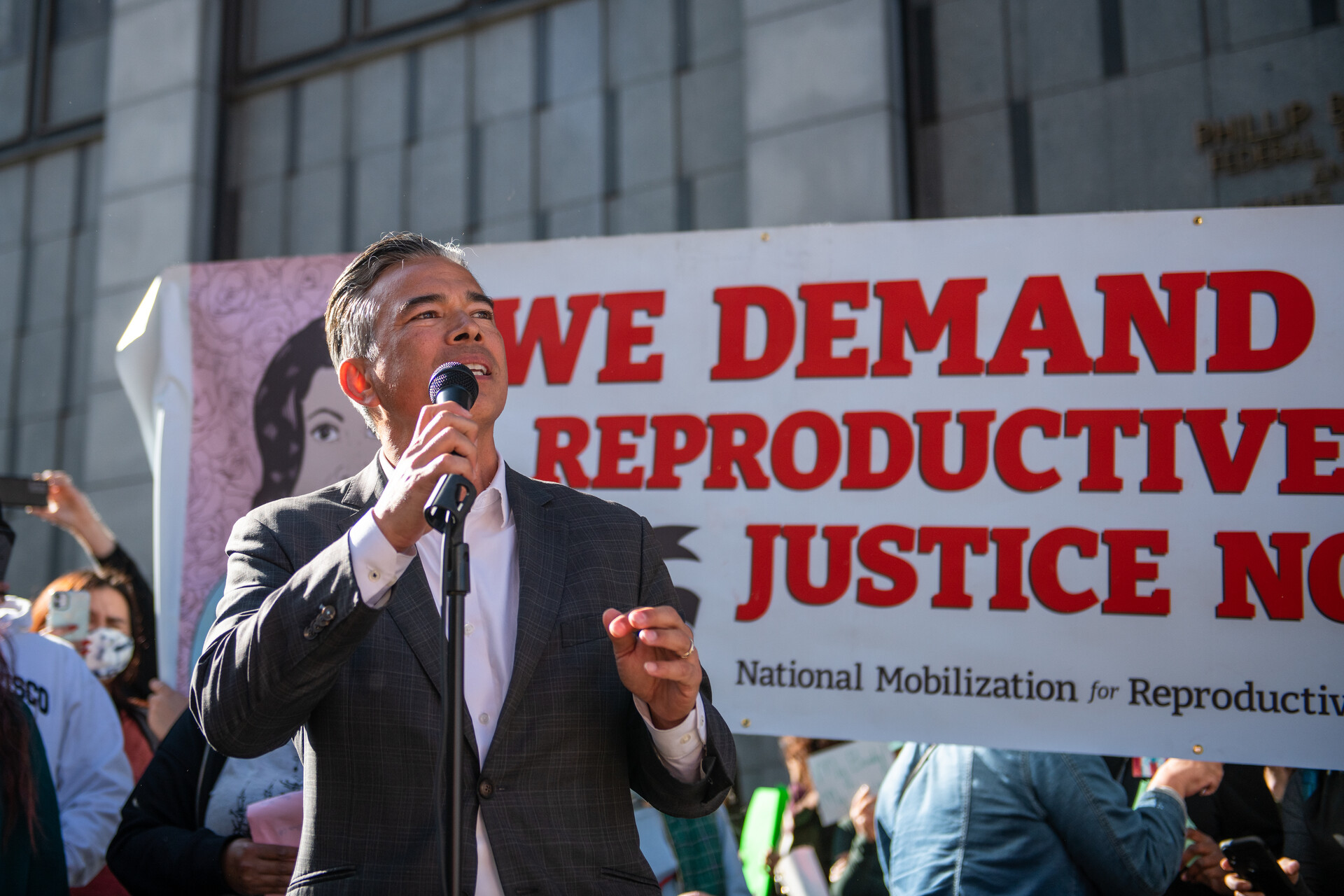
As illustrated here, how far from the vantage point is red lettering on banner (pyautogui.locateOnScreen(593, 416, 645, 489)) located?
3519 millimetres

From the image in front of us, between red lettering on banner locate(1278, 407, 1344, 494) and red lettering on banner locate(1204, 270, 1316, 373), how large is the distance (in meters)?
0.15

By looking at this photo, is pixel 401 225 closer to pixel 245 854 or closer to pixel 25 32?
pixel 25 32

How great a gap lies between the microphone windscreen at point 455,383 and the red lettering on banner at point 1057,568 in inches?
72.9

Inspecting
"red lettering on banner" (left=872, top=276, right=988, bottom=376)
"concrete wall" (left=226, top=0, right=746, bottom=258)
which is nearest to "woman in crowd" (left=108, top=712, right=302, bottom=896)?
"red lettering on banner" (left=872, top=276, right=988, bottom=376)

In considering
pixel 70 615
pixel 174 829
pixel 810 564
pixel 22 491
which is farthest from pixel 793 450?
pixel 70 615

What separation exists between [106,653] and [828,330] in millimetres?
3021

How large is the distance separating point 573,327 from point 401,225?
5.85 metres

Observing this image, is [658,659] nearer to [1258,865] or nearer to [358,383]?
[358,383]

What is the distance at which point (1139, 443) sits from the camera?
3186 millimetres

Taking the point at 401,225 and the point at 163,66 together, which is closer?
the point at 401,225

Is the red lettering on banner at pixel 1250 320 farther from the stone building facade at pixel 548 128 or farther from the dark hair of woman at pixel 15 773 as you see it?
the stone building facade at pixel 548 128

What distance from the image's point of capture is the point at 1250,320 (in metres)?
3.20

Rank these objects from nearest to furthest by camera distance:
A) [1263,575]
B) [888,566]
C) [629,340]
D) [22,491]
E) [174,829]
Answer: [174,829] < [1263,575] < [888,566] < [629,340] < [22,491]

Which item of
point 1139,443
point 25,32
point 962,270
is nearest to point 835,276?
point 962,270
